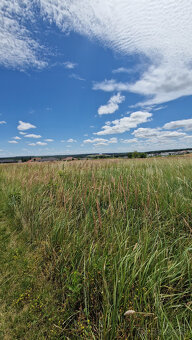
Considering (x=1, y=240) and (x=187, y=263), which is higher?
(x=187, y=263)

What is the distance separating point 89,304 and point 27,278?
94cm

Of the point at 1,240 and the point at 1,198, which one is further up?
the point at 1,198

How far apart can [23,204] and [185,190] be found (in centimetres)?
401

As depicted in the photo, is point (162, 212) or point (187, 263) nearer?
point (187, 263)

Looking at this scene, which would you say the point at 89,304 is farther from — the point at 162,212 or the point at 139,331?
the point at 162,212

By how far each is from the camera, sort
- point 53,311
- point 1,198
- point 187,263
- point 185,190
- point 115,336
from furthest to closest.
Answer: point 1,198 < point 185,190 < point 187,263 < point 53,311 < point 115,336

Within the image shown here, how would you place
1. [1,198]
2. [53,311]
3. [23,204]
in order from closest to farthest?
[53,311] → [23,204] → [1,198]

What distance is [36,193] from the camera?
3768 millimetres

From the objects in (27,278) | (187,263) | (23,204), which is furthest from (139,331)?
(23,204)

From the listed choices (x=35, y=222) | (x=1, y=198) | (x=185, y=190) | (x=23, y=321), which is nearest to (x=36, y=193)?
(x=35, y=222)

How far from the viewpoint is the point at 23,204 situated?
3.56 m

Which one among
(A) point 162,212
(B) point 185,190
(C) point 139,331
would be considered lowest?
(C) point 139,331

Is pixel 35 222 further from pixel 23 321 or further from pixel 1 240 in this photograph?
pixel 23 321

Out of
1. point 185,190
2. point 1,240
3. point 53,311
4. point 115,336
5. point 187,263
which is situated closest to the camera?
point 115,336
